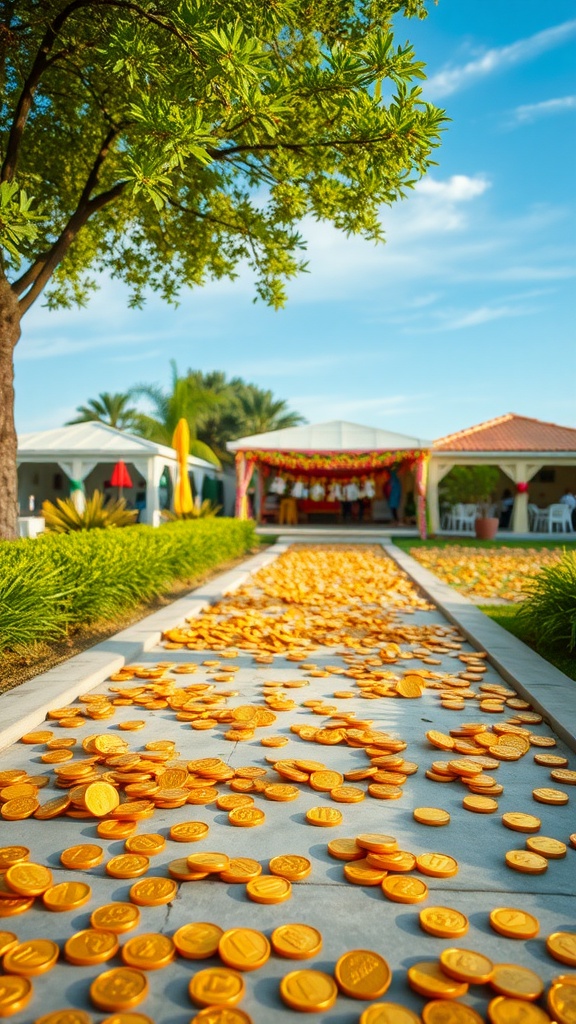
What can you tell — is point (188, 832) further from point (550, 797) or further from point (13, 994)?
point (550, 797)

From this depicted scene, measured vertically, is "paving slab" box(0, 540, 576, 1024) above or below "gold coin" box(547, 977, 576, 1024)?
below

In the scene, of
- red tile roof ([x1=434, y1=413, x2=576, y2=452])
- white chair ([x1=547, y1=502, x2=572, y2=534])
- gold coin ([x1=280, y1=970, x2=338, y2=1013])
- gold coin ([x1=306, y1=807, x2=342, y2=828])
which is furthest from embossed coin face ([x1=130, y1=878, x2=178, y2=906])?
white chair ([x1=547, y1=502, x2=572, y2=534])

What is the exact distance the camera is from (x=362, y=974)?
5.66ft

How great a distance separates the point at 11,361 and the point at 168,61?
340 cm

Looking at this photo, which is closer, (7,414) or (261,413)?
(7,414)

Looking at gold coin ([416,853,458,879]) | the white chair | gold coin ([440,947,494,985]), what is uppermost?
the white chair

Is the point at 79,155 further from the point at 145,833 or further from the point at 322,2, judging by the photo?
the point at 145,833

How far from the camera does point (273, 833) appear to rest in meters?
2.56

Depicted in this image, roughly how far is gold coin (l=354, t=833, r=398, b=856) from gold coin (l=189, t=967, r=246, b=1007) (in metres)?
0.76

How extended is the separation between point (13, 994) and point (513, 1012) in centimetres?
124

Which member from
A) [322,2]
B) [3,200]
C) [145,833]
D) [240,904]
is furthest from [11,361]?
[240,904]

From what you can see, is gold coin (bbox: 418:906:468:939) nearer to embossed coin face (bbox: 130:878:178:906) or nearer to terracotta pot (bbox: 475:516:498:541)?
embossed coin face (bbox: 130:878:178:906)

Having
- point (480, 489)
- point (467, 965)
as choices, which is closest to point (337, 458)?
point (480, 489)

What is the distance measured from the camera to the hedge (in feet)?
17.0
